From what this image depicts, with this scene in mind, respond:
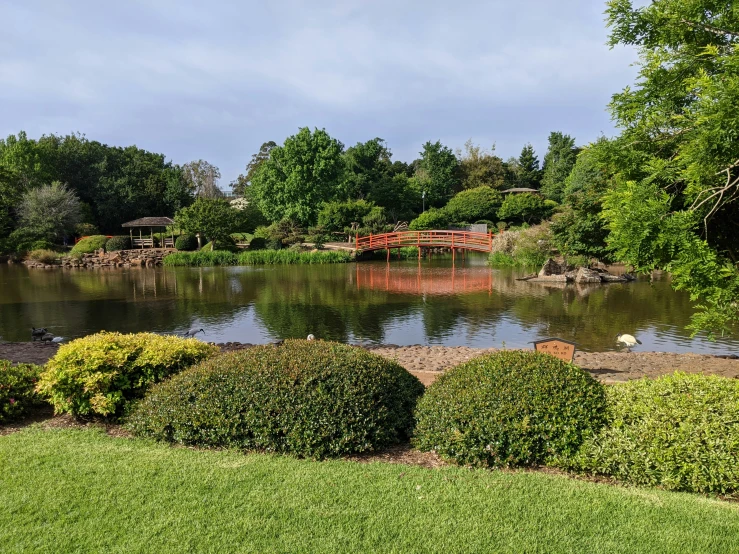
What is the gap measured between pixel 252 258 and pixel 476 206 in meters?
18.1

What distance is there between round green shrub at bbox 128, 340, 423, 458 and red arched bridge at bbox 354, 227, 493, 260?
24569mm

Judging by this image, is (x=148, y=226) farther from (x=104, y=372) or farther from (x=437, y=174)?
(x=104, y=372)

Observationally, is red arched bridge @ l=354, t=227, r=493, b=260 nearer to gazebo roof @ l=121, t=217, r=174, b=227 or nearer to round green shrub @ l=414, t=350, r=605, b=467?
gazebo roof @ l=121, t=217, r=174, b=227

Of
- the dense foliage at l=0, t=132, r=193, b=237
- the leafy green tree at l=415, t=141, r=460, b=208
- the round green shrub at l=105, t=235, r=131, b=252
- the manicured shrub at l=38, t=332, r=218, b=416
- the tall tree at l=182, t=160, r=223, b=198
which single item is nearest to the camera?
the manicured shrub at l=38, t=332, r=218, b=416

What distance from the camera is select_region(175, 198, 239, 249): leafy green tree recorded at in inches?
1324

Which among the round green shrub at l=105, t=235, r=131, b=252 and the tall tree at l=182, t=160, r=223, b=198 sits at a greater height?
the tall tree at l=182, t=160, r=223, b=198

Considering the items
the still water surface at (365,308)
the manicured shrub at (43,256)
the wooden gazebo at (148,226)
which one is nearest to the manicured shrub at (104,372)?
the still water surface at (365,308)

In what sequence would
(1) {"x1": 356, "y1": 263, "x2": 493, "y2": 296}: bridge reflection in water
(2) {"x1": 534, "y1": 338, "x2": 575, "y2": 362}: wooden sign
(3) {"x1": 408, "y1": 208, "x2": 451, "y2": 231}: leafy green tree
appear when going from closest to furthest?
1. (2) {"x1": 534, "y1": 338, "x2": 575, "y2": 362}: wooden sign
2. (1) {"x1": 356, "y1": 263, "x2": 493, "y2": 296}: bridge reflection in water
3. (3) {"x1": 408, "y1": 208, "x2": 451, "y2": 231}: leafy green tree

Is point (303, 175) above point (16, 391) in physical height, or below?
above

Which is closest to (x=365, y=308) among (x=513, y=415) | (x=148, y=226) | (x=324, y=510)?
(x=513, y=415)

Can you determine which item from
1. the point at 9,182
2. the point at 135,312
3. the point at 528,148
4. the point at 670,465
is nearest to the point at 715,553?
the point at 670,465

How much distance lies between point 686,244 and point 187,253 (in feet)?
101

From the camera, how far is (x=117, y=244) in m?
34.8

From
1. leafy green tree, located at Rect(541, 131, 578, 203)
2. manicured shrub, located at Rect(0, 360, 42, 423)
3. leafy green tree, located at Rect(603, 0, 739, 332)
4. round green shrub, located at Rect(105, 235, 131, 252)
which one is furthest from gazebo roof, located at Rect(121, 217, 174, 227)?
leafy green tree, located at Rect(603, 0, 739, 332)
